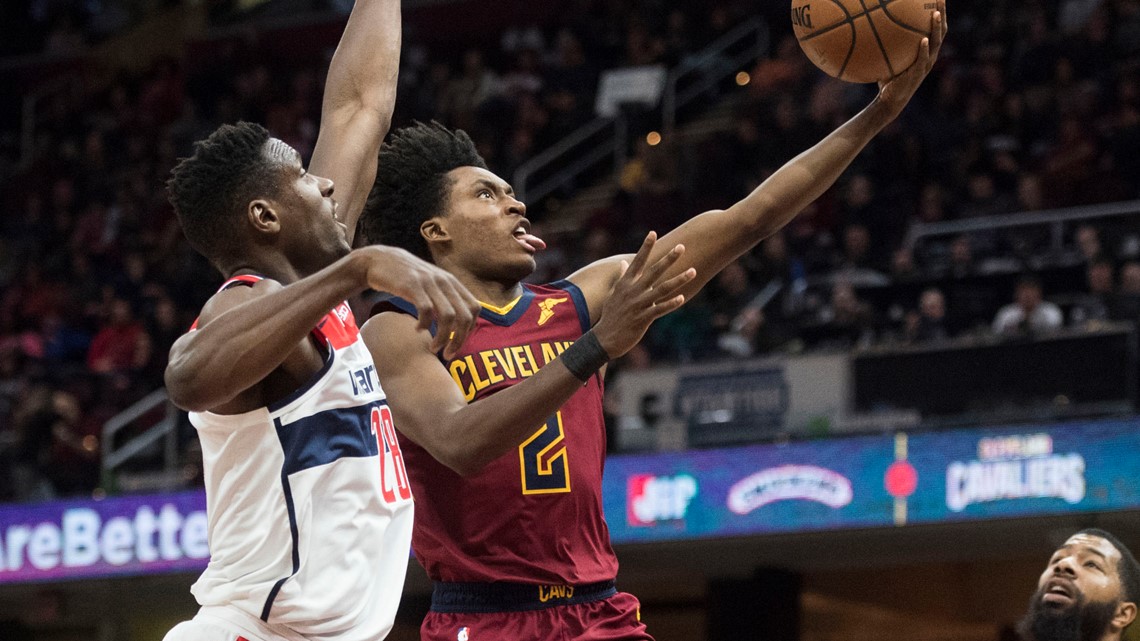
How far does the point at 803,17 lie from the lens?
435 cm

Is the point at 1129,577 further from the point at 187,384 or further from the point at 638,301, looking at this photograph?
the point at 187,384

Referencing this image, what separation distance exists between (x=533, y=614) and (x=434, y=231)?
1.02m

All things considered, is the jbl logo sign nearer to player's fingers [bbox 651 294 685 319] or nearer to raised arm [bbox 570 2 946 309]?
raised arm [bbox 570 2 946 309]

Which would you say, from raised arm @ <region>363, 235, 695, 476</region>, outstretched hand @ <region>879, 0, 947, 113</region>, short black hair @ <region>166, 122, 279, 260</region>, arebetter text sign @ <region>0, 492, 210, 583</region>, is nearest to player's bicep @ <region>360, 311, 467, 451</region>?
raised arm @ <region>363, 235, 695, 476</region>

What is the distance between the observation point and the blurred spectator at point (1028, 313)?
9.17 m

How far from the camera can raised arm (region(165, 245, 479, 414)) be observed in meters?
2.77

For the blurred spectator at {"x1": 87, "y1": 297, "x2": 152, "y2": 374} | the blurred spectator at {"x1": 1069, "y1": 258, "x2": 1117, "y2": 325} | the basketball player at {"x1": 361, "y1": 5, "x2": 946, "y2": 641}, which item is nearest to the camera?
the basketball player at {"x1": 361, "y1": 5, "x2": 946, "y2": 641}

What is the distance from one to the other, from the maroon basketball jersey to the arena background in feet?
15.9

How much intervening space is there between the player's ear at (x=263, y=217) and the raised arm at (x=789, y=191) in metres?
1.09

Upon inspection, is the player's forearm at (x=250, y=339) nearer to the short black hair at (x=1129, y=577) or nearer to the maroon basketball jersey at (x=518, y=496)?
the maroon basketball jersey at (x=518, y=496)

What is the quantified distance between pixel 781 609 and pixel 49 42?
13.1 m

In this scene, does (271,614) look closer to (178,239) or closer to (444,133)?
(444,133)

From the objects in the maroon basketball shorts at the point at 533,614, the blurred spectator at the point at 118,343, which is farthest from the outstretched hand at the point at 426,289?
the blurred spectator at the point at 118,343

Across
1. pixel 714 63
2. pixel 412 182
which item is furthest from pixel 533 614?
pixel 714 63
